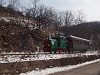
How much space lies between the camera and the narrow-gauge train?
28531 mm

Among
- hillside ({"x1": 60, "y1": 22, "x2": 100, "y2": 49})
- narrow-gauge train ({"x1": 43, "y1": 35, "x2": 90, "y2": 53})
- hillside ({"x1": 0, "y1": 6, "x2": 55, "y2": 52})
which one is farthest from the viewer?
hillside ({"x1": 60, "y1": 22, "x2": 100, "y2": 49})

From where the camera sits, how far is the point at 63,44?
32.0m

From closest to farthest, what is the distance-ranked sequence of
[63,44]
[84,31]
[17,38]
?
[17,38] < [63,44] < [84,31]

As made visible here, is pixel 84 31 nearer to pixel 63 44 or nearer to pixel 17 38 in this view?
pixel 63 44

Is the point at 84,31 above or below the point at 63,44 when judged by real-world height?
above

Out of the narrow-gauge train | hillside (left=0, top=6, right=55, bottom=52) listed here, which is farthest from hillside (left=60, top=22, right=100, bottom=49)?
hillside (left=0, top=6, right=55, bottom=52)

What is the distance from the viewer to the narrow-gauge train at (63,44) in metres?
28.5

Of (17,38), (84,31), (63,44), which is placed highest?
(84,31)

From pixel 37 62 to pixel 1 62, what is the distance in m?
4.07

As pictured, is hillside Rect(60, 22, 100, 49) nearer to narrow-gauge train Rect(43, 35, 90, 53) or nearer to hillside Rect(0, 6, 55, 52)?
narrow-gauge train Rect(43, 35, 90, 53)

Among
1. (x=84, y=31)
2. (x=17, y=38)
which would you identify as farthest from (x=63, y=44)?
(x=84, y=31)

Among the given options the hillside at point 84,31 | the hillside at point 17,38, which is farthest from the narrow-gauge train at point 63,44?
the hillside at point 84,31

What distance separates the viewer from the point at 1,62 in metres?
13.2

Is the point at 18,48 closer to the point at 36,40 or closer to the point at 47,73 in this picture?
the point at 36,40
